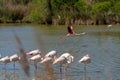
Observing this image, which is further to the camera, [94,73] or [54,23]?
[54,23]

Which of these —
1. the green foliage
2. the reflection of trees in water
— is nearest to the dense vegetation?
the green foliage

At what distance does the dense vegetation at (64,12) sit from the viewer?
4588 centimetres

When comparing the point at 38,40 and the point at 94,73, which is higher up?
the point at 38,40

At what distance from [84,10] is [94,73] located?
38.0 metres

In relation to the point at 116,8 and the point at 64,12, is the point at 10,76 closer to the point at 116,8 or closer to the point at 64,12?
the point at 116,8

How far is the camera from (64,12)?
1917 inches

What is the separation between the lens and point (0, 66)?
11.9 m

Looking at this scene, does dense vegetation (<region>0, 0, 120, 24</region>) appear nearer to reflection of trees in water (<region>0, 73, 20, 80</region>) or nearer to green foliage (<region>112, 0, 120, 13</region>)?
green foliage (<region>112, 0, 120, 13</region>)

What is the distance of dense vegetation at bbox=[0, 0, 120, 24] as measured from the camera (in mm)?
45875

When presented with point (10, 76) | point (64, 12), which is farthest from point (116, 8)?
point (10, 76)

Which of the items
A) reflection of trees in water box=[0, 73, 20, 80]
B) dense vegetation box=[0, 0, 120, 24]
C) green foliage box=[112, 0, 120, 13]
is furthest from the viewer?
green foliage box=[112, 0, 120, 13]

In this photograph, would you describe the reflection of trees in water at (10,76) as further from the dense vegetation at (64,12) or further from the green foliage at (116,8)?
the green foliage at (116,8)

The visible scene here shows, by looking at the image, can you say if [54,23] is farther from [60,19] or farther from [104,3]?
[104,3]

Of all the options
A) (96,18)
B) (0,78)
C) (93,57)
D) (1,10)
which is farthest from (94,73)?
(1,10)
